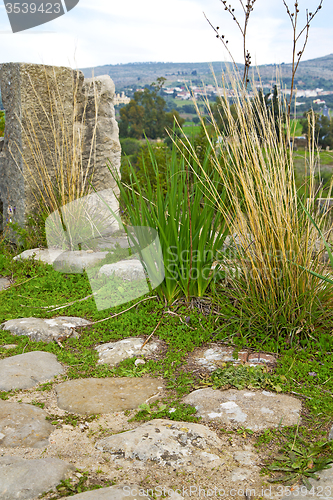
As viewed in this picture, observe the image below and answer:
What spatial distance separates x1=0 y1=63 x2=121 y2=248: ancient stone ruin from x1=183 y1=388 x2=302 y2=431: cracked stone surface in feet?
8.45

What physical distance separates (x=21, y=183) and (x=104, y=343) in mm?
2325

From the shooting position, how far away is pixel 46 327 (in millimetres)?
2605

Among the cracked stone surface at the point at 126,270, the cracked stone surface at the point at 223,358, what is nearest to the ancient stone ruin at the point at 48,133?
the cracked stone surface at the point at 126,270

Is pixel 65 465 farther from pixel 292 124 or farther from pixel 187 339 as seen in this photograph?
pixel 292 124

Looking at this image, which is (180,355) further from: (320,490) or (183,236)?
(320,490)

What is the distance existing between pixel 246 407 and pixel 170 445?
1.39 feet

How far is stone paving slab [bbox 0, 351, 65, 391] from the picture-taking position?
6.68ft

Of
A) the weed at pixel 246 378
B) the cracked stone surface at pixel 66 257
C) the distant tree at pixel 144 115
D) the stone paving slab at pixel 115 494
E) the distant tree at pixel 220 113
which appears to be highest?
the distant tree at pixel 144 115

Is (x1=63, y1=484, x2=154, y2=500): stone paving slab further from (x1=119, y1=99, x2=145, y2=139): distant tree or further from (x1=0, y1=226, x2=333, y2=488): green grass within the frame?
(x1=119, y1=99, x2=145, y2=139): distant tree

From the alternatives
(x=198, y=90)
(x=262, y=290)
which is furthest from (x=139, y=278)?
(x=198, y=90)

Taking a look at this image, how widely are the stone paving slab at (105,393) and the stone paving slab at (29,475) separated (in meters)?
0.42

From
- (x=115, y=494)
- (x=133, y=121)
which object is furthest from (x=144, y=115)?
(x=115, y=494)

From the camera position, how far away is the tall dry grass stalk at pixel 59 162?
13.1 feet

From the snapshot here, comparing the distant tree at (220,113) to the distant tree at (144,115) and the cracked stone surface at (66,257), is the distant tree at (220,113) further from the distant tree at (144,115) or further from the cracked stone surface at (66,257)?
the distant tree at (144,115)
